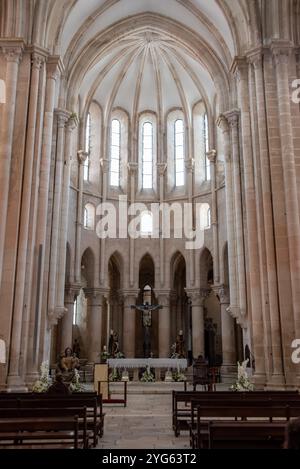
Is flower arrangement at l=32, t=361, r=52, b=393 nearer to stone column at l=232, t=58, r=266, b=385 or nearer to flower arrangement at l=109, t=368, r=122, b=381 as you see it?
stone column at l=232, t=58, r=266, b=385

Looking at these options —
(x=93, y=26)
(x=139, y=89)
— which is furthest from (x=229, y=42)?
(x=139, y=89)

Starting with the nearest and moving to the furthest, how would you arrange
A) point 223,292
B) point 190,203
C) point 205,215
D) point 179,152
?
point 223,292 < point 205,215 < point 190,203 < point 179,152

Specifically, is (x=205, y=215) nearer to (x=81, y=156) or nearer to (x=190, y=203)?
(x=190, y=203)

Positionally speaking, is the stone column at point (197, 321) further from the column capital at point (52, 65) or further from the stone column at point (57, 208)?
the column capital at point (52, 65)

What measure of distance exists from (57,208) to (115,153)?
11920 mm

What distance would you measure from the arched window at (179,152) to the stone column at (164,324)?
7.91 m

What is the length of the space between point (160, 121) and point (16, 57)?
56.9 ft

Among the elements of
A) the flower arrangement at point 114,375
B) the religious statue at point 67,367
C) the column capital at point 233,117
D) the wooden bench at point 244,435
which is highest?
the column capital at point 233,117

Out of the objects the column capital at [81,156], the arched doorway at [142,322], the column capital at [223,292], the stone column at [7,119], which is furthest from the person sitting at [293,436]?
the arched doorway at [142,322]

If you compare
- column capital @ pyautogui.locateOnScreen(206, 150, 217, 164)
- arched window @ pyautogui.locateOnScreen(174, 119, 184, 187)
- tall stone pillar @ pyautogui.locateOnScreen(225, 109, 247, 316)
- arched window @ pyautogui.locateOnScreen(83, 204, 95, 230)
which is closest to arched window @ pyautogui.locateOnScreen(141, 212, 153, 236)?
arched window @ pyautogui.locateOnScreen(174, 119, 184, 187)

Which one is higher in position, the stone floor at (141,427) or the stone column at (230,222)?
the stone column at (230,222)

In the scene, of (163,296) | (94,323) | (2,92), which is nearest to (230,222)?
(163,296)

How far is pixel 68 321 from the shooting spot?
26.3 meters

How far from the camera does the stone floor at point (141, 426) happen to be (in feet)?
26.2
